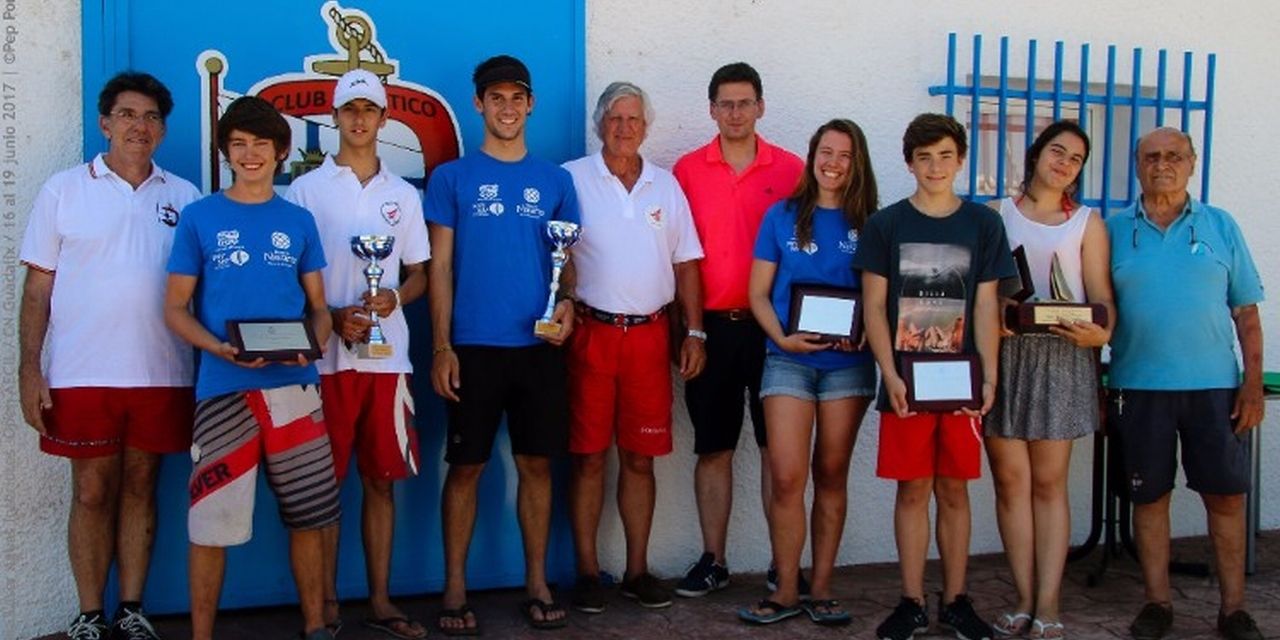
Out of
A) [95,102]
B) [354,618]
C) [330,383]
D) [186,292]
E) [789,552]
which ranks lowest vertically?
[354,618]

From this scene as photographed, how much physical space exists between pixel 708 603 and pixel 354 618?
1.37m

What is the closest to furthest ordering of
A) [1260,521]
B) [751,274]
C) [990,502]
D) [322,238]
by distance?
[322,238], [751,274], [990,502], [1260,521]

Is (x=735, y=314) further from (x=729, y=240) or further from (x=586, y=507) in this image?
(x=586, y=507)

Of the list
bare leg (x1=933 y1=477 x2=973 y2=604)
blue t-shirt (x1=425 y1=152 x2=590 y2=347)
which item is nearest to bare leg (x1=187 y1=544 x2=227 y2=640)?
blue t-shirt (x1=425 y1=152 x2=590 y2=347)

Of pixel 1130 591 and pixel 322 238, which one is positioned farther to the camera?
pixel 1130 591

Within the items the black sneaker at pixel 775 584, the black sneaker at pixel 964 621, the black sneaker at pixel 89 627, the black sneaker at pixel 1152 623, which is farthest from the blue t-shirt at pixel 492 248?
the black sneaker at pixel 1152 623

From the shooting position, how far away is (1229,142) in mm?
6012

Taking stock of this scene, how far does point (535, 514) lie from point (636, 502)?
44 cm

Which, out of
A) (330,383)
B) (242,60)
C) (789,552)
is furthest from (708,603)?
(242,60)

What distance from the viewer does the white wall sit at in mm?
4359

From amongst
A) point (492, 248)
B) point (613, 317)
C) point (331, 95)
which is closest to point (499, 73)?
point (492, 248)

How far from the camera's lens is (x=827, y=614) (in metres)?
4.49

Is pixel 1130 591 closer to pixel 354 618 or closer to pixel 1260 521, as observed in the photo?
pixel 1260 521

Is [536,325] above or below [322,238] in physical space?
below
